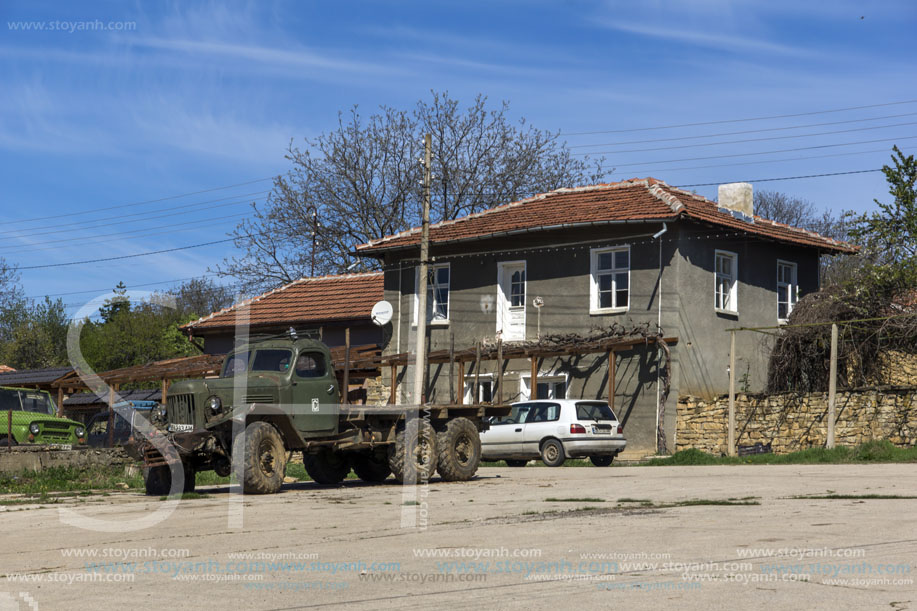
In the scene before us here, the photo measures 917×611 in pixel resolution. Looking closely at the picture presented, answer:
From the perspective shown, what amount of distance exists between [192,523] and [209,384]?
4.55 meters

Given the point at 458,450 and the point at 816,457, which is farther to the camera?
the point at 816,457

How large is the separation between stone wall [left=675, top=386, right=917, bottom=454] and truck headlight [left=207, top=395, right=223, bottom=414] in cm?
1533

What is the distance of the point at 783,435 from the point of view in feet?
88.2

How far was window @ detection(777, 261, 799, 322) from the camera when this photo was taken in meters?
32.5

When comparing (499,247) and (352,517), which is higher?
(499,247)

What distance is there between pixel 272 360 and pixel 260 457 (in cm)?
202

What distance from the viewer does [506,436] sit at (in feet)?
82.7

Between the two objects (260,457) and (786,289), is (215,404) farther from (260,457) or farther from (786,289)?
(786,289)

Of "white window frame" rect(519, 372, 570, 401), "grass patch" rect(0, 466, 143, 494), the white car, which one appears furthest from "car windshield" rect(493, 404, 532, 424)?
"grass patch" rect(0, 466, 143, 494)

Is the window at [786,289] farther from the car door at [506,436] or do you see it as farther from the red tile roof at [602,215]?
the car door at [506,436]

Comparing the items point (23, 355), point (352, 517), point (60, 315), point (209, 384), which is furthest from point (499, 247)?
point (60, 315)

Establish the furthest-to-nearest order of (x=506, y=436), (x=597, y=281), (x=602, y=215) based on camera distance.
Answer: (x=597, y=281) < (x=602, y=215) < (x=506, y=436)

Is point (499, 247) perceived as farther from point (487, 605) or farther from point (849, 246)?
point (487, 605)

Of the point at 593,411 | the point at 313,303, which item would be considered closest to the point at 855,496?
the point at 593,411
